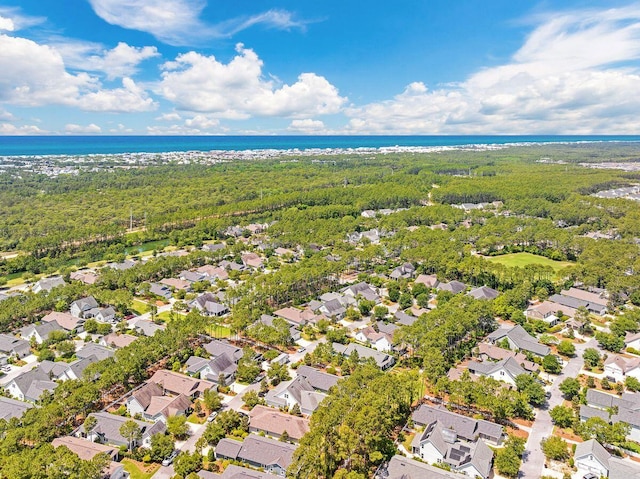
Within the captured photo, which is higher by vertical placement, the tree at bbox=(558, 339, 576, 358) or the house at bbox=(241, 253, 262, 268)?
the house at bbox=(241, 253, 262, 268)

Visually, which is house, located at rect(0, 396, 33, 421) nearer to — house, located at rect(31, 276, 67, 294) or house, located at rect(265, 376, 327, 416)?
house, located at rect(265, 376, 327, 416)

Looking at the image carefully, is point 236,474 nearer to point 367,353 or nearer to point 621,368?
point 367,353

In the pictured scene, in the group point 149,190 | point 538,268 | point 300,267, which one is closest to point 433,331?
point 300,267

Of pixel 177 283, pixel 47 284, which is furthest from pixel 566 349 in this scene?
pixel 47 284

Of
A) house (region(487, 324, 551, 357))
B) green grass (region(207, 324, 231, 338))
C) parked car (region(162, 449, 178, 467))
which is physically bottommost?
green grass (region(207, 324, 231, 338))

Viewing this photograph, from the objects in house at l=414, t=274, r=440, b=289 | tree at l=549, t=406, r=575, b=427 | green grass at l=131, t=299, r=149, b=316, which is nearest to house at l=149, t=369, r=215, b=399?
green grass at l=131, t=299, r=149, b=316
